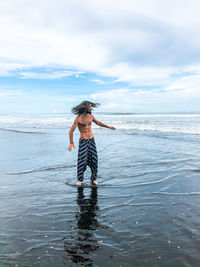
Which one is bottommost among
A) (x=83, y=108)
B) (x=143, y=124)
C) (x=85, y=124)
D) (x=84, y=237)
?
(x=84, y=237)

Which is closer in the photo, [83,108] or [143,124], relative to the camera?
[83,108]

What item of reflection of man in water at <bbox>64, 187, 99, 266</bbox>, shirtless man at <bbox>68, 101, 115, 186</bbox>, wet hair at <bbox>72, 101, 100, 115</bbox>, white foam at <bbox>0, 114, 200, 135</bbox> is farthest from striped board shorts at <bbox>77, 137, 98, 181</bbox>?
white foam at <bbox>0, 114, 200, 135</bbox>

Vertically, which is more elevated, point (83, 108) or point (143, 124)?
point (83, 108)

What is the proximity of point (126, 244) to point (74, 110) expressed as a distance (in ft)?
13.0

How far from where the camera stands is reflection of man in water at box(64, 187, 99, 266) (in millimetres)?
3121

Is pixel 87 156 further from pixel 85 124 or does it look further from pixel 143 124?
Answer: pixel 143 124

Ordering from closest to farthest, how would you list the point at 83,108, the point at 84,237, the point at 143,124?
the point at 84,237, the point at 83,108, the point at 143,124

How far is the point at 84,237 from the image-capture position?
3598 mm

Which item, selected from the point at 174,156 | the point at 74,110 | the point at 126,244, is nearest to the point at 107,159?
the point at 174,156

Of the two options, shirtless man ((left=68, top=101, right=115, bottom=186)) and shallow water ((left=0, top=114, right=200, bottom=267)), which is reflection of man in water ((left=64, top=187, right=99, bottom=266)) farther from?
shirtless man ((left=68, top=101, right=115, bottom=186))

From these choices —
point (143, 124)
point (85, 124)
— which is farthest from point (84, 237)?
point (143, 124)

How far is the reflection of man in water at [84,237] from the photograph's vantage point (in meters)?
3.12

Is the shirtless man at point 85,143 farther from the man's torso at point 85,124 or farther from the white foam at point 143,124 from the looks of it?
the white foam at point 143,124

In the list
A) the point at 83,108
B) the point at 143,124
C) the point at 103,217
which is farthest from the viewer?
the point at 143,124
